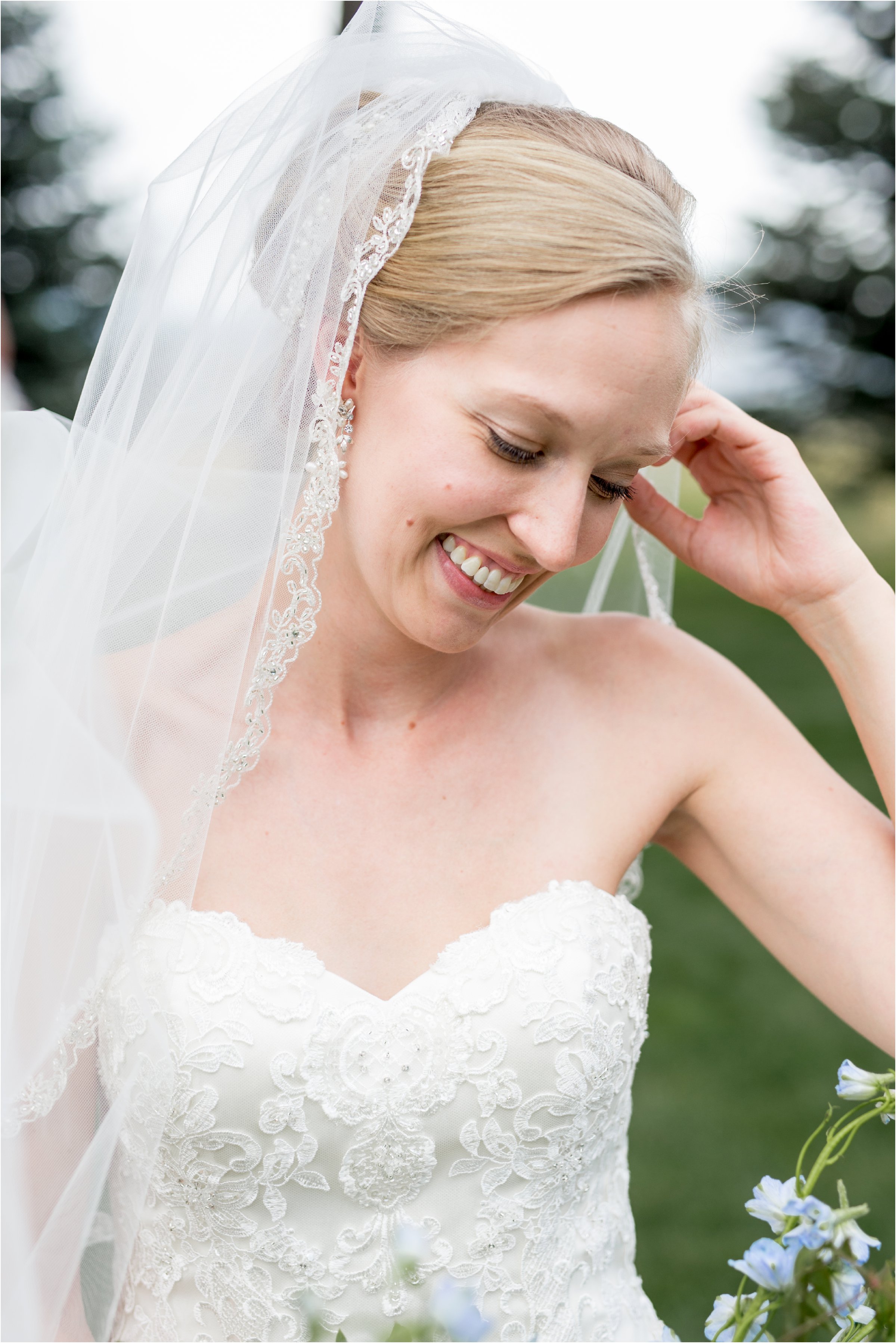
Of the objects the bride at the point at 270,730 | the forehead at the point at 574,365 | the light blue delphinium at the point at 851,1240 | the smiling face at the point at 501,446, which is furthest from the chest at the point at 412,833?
the light blue delphinium at the point at 851,1240

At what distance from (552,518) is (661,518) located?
70 centimetres

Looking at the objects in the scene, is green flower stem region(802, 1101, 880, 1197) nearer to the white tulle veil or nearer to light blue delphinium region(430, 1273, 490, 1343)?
light blue delphinium region(430, 1273, 490, 1343)

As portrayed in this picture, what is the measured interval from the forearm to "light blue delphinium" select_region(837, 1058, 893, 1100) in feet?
3.29

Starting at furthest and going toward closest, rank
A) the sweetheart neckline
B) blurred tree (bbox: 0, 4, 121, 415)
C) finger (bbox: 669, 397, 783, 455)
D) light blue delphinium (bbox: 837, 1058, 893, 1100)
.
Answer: blurred tree (bbox: 0, 4, 121, 415), finger (bbox: 669, 397, 783, 455), the sweetheart neckline, light blue delphinium (bbox: 837, 1058, 893, 1100)

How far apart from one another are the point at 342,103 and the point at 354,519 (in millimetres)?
670

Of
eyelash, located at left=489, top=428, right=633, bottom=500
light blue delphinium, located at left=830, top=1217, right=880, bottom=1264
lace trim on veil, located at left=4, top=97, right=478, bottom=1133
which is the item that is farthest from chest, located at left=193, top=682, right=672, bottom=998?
light blue delphinium, located at left=830, top=1217, right=880, bottom=1264

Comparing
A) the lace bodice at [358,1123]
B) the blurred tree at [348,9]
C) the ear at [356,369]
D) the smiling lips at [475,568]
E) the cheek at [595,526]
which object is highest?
Answer: the blurred tree at [348,9]

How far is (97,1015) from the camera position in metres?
1.74

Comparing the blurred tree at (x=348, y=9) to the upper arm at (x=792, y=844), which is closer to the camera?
the upper arm at (x=792, y=844)

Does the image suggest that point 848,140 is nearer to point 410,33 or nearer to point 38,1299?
point 410,33

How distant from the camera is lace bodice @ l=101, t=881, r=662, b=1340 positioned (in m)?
1.79

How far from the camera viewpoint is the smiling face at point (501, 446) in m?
1.75

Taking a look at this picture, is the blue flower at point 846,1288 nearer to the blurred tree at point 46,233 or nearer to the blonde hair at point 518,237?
the blonde hair at point 518,237

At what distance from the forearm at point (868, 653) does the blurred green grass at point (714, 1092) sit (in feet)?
2.23
